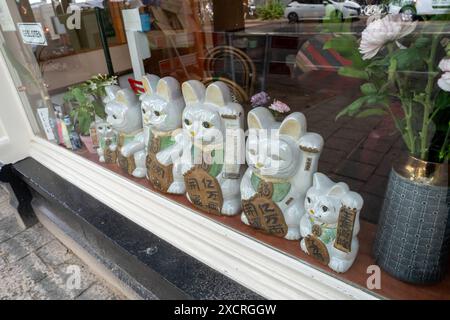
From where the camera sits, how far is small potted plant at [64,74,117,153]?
1.80 metres

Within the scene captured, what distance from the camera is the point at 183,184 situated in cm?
151

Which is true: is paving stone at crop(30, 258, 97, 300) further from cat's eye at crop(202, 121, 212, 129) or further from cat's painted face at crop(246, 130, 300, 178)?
cat's painted face at crop(246, 130, 300, 178)

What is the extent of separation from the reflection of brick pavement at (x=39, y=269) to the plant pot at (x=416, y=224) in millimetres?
1378

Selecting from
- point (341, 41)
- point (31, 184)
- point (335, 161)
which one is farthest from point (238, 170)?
point (31, 184)

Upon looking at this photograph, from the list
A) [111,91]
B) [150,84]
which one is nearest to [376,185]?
[150,84]

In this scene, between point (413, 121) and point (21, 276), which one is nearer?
point (413, 121)

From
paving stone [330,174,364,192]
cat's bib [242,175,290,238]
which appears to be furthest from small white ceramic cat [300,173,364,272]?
paving stone [330,174,364,192]

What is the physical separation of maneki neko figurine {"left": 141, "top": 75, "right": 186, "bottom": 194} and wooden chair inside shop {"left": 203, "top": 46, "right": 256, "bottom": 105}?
0.45 m

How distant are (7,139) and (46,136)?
0.98 ft

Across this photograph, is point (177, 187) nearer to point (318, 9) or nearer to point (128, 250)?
point (128, 250)

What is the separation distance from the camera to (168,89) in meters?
1.37

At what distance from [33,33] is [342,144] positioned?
1.99 metres
